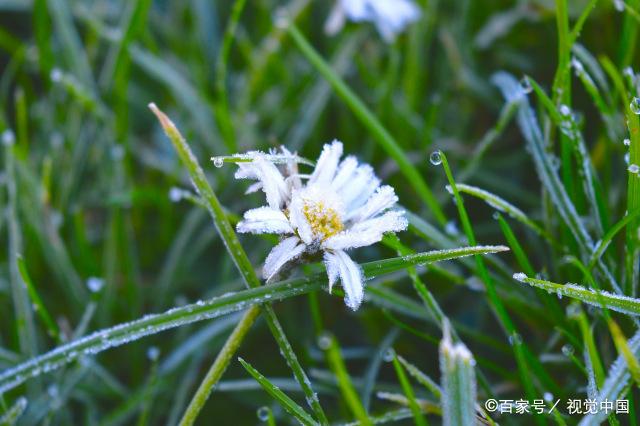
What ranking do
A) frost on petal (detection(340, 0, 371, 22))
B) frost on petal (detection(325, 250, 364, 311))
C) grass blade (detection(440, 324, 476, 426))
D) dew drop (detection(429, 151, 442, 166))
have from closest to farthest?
grass blade (detection(440, 324, 476, 426)) < frost on petal (detection(325, 250, 364, 311)) < dew drop (detection(429, 151, 442, 166)) < frost on petal (detection(340, 0, 371, 22))

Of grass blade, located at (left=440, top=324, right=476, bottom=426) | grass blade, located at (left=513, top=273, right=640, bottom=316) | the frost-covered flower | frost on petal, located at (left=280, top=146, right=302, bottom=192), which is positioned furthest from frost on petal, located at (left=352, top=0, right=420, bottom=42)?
grass blade, located at (left=440, top=324, right=476, bottom=426)

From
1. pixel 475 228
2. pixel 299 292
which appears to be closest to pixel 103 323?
pixel 299 292

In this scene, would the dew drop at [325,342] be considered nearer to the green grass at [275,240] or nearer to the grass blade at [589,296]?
the green grass at [275,240]

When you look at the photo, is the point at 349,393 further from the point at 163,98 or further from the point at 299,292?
the point at 163,98

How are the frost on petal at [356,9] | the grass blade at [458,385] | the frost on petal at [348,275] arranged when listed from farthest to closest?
the frost on petal at [356,9] < the frost on petal at [348,275] < the grass blade at [458,385]

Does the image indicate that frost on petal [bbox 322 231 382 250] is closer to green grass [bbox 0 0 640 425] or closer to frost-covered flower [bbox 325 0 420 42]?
green grass [bbox 0 0 640 425]

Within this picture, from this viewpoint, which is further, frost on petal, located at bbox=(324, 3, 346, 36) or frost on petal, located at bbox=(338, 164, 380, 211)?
frost on petal, located at bbox=(324, 3, 346, 36)

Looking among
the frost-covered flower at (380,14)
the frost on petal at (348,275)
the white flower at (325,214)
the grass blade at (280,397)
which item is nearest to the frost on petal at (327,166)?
the white flower at (325,214)
